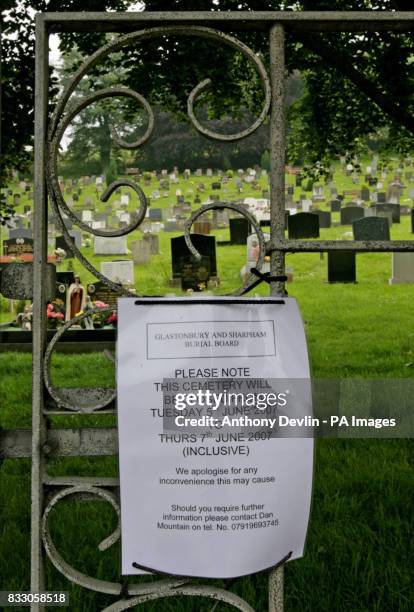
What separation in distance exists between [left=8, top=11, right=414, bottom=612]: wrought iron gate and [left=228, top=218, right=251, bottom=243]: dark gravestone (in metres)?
14.2

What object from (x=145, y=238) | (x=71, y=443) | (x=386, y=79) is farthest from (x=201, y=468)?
(x=145, y=238)

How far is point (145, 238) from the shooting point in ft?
50.2

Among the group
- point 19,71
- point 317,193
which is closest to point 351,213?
point 317,193

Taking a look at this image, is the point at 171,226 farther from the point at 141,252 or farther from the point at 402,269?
the point at 402,269

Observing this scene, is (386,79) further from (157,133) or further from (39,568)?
(157,133)

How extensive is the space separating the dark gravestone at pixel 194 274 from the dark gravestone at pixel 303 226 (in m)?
4.60

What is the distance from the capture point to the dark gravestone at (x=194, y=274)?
10.9 meters

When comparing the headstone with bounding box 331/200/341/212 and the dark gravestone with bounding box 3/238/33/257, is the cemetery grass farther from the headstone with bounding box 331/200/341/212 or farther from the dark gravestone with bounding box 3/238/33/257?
the headstone with bounding box 331/200/341/212

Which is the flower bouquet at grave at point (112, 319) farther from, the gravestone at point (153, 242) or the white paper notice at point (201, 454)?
the white paper notice at point (201, 454)

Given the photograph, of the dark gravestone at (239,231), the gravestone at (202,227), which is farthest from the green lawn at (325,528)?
the gravestone at (202,227)

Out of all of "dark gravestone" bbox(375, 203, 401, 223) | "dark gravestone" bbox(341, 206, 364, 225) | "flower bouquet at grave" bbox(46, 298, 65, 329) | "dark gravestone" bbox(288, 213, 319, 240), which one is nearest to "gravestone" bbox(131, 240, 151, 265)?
"dark gravestone" bbox(288, 213, 319, 240)

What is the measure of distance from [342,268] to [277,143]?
10946 mm

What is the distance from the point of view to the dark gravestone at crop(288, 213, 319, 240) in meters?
15.0

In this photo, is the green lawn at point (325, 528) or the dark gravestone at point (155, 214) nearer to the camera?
the green lawn at point (325, 528)
